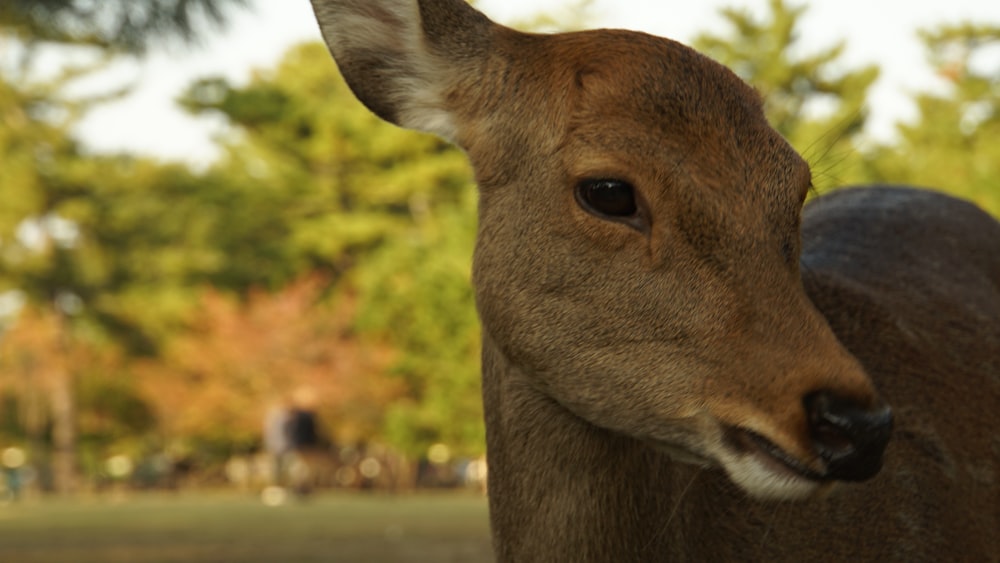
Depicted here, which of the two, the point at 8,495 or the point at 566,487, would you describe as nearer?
the point at 566,487

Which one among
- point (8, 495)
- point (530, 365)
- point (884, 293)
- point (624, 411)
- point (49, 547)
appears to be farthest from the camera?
point (8, 495)

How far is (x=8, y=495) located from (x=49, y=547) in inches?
1131

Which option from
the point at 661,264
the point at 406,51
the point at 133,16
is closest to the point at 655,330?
the point at 661,264

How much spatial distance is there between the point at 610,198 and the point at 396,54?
0.78m

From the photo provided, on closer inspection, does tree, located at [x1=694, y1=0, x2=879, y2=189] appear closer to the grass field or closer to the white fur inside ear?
the grass field

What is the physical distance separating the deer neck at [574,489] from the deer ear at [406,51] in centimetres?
59

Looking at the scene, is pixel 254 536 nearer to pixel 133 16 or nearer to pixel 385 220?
pixel 133 16

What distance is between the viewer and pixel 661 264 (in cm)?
255

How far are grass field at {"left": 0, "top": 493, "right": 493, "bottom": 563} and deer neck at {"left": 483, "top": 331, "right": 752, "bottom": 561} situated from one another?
749 cm

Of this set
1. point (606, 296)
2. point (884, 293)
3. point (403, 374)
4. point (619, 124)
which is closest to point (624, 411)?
point (606, 296)

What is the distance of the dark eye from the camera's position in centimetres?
257

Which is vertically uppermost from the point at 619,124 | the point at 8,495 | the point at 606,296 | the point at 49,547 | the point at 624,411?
the point at 619,124

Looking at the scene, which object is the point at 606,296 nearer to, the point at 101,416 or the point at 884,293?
the point at 884,293

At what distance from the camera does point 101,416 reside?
147 feet
